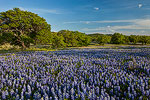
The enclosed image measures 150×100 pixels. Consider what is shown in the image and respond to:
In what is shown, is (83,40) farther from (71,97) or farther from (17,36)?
(71,97)

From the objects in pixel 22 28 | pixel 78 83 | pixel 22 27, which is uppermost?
pixel 22 27

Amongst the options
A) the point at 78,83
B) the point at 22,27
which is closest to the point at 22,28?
the point at 22,27

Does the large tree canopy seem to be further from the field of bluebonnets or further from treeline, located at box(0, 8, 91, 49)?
the field of bluebonnets

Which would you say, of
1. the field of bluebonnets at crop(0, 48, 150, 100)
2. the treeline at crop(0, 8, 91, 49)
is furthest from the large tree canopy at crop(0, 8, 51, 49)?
the field of bluebonnets at crop(0, 48, 150, 100)

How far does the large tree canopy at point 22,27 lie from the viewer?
25.1 meters

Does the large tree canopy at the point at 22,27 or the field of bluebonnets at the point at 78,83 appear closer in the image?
the field of bluebonnets at the point at 78,83

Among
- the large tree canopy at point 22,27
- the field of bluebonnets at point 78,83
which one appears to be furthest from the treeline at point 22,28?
the field of bluebonnets at point 78,83

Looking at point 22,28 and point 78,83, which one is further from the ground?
point 22,28

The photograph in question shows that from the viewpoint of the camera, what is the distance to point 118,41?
7588 cm

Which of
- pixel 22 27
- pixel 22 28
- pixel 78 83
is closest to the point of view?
pixel 78 83

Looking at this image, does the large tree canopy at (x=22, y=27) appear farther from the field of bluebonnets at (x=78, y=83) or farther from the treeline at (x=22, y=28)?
the field of bluebonnets at (x=78, y=83)

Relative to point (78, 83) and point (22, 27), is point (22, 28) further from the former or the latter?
point (78, 83)

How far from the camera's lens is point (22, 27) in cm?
2684

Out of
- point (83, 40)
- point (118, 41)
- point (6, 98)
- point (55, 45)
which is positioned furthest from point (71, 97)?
point (118, 41)
